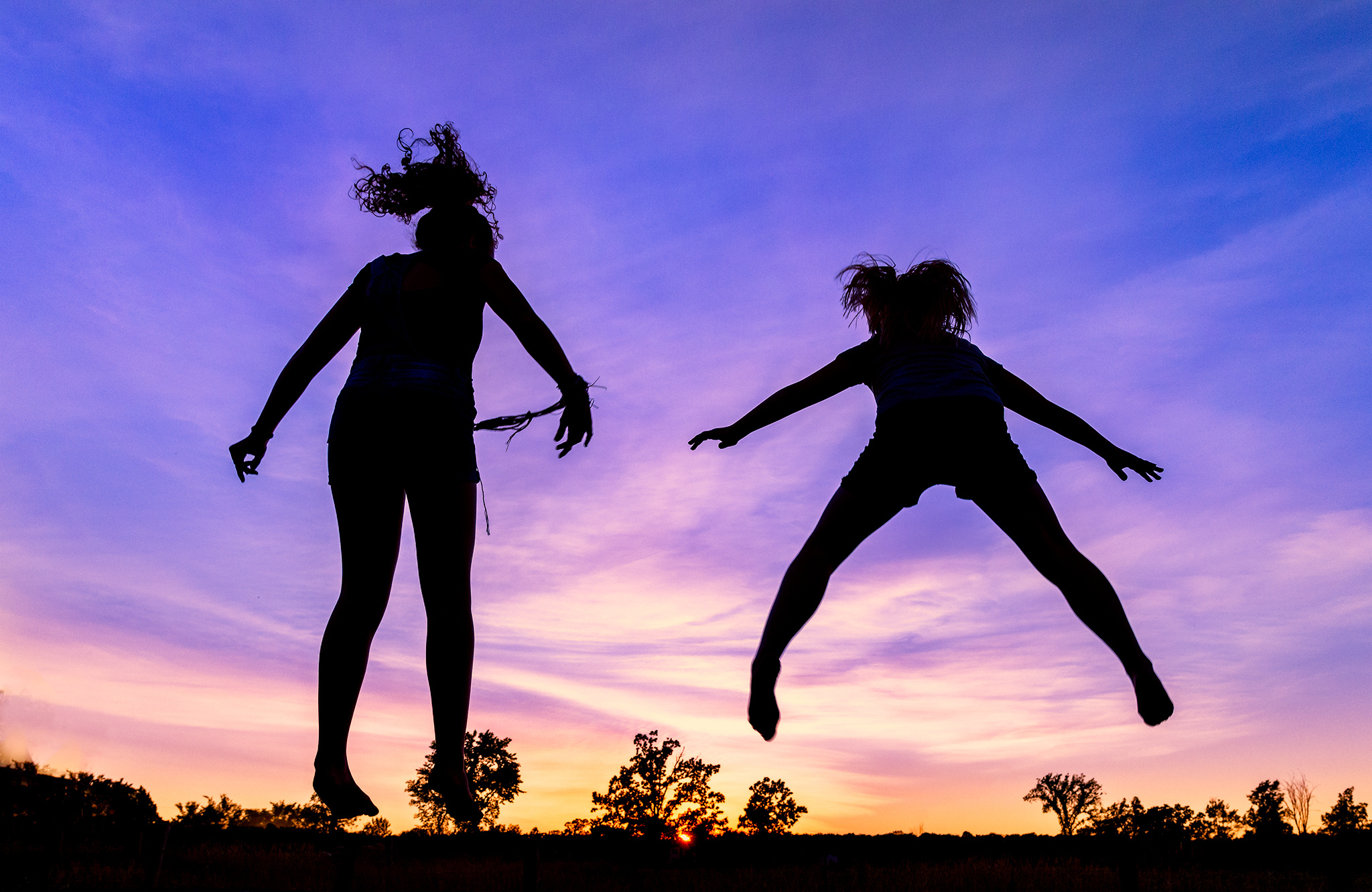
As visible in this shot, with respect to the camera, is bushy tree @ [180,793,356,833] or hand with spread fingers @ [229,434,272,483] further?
bushy tree @ [180,793,356,833]

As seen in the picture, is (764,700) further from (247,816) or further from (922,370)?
(247,816)

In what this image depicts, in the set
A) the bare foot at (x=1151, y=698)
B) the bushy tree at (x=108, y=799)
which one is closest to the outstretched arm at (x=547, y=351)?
the bare foot at (x=1151, y=698)

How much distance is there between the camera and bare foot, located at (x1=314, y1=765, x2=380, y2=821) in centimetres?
347

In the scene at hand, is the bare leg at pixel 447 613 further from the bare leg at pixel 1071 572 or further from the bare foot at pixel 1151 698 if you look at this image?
A: the bare foot at pixel 1151 698

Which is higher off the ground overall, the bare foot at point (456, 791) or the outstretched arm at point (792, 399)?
the outstretched arm at point (792, 399)

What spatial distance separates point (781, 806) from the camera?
70.6 m

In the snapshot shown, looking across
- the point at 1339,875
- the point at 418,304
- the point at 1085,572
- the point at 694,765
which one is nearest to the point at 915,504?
the point at 1085,572

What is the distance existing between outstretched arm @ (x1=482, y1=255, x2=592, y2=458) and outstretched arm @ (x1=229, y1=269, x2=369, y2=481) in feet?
2.17

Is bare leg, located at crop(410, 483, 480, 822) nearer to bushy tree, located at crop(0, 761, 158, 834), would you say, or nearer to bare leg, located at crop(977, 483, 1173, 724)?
bare leg, located at crop(977, 483, 1173, 724)

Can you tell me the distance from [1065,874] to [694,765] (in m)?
50.4

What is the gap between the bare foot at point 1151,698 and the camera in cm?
363

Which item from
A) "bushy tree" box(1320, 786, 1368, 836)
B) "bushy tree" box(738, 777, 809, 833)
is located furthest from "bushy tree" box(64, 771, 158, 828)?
"bushy tree" box(1320, 786, 1368, 836)

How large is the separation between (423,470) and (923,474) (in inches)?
84.5

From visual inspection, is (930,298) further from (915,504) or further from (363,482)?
(363,482)
